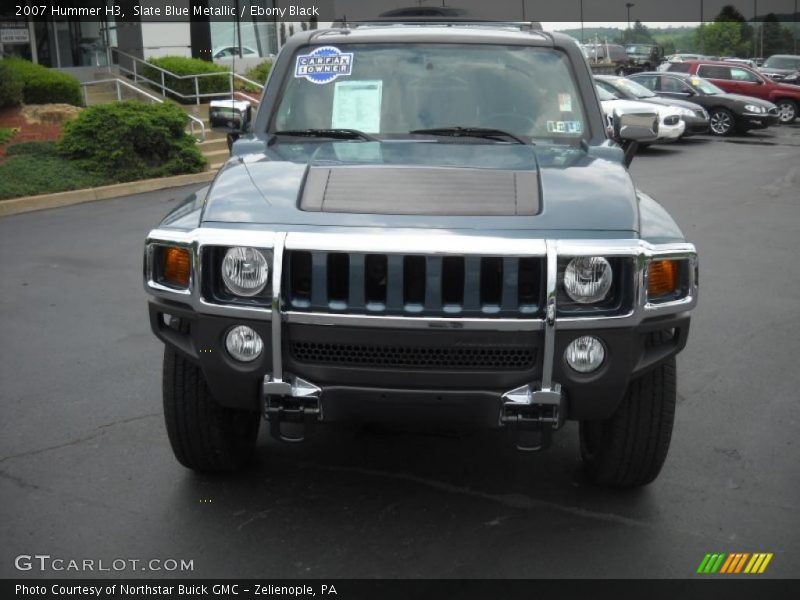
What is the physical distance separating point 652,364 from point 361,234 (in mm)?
1178

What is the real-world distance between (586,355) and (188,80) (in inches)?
783

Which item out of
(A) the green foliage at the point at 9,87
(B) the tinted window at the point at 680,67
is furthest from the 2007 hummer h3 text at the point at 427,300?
(B) the tinted window at the point at 680,67

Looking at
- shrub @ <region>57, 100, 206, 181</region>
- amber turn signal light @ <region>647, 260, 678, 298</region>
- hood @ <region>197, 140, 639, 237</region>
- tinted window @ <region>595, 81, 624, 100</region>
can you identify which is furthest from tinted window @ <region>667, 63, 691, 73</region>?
amber turn signal light @ <region>647, 260, 678, 298</region>

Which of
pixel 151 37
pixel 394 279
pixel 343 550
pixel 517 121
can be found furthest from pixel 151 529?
pixel 151 37

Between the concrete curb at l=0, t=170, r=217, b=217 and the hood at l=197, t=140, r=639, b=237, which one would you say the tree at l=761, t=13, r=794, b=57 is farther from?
the hood at l=197, t=140, r=639, b=237

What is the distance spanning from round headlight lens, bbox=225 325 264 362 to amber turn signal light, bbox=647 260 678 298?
1425mm

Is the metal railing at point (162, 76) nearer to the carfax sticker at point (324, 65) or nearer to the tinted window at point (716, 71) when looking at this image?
the tinted window at point (716, 71)

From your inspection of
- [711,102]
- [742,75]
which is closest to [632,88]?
[711,102]

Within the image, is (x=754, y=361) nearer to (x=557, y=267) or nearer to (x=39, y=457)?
(x=557, y=267)

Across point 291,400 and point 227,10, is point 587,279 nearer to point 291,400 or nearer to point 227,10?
point 291,400

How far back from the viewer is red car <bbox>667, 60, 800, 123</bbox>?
2703 cm

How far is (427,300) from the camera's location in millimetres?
3447

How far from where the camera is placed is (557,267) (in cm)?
344

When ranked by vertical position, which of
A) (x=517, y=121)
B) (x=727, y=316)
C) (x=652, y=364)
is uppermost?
(x=517, y=121)
